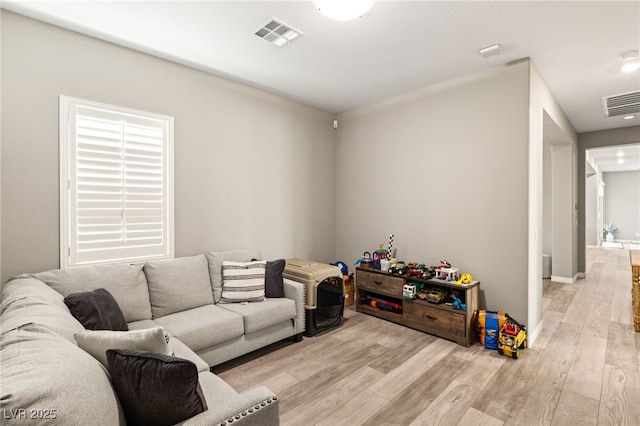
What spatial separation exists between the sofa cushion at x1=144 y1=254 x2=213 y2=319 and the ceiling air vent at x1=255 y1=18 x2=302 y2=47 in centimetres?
219

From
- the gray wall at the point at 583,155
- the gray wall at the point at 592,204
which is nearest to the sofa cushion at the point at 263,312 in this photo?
the gray wall at the point at 583,155

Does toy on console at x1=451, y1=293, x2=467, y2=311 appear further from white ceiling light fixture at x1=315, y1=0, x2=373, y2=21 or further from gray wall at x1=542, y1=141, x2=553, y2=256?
gray wall at x1=542, y1=141, x2=553, y2=256

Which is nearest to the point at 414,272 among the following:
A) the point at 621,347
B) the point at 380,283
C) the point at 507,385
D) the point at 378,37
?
the point at 380,283

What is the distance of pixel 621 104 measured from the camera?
13.9 ft

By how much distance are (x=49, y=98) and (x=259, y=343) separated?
2.73 metres

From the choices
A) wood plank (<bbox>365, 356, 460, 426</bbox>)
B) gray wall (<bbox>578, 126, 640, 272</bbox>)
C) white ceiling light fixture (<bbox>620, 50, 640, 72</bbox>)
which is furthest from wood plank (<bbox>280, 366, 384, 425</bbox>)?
gray wall (<bbox>578, 126, 640, 272</bbox>)

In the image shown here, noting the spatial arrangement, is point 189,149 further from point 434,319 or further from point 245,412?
point 434,319

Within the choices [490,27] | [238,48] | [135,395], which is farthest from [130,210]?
[490,27]

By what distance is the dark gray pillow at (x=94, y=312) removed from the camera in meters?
1.88

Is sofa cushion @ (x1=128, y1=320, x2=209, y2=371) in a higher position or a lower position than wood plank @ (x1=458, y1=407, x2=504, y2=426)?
higher

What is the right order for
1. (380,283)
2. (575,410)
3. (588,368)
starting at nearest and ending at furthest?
(575,410) → (588,368) → (380,283)

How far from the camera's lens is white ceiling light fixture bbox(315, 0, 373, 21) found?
2113mm

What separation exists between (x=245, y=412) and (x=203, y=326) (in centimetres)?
140

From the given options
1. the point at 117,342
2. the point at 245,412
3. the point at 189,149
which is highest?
the point at 189,149
